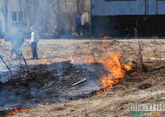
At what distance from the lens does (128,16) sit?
800 inches

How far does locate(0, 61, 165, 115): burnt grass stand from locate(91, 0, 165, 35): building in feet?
34.7

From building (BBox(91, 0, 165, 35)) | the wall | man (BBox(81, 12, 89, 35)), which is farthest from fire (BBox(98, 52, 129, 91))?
man (BBox(81, 12, 89, 35))

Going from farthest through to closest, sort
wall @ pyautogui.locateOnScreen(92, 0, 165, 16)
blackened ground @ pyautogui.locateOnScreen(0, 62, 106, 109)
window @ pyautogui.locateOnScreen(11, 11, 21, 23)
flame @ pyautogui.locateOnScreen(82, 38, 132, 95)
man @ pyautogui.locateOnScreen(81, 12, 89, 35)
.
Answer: window @ pyautogui.locateOnScreen(11, 11, 21, 23), man @ pyautogui.locateOnScreen(81, 12, 89, 35), wall @ pyautogui.locateOnScreen(92, 0, 165, 16), flame @ pyautogui.locateOnScreen(82, 38, 132, 95), blackened ground @ pyautogui.locateOnScreen(0, 62, 106, 109)

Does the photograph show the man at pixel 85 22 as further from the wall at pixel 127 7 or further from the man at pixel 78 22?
the wall at pixel 127 7

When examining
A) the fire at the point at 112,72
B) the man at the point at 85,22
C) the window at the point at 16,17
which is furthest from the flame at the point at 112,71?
the window at the point at 16,17

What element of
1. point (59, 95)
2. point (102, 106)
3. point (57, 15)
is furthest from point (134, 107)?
point (57, 15)

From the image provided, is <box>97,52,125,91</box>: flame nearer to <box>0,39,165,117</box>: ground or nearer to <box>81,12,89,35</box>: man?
<box>0,39,165,117</box>: ground

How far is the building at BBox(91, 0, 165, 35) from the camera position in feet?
64.3

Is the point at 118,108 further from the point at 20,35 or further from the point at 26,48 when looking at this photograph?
the point at 26,48

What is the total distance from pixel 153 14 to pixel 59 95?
1447 cm

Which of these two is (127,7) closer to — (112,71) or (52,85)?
(112,71)

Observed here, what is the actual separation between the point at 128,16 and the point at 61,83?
13498 mm

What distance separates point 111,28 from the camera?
21.1 metres

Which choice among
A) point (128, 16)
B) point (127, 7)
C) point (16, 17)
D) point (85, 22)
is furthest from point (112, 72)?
point (16, 17)
